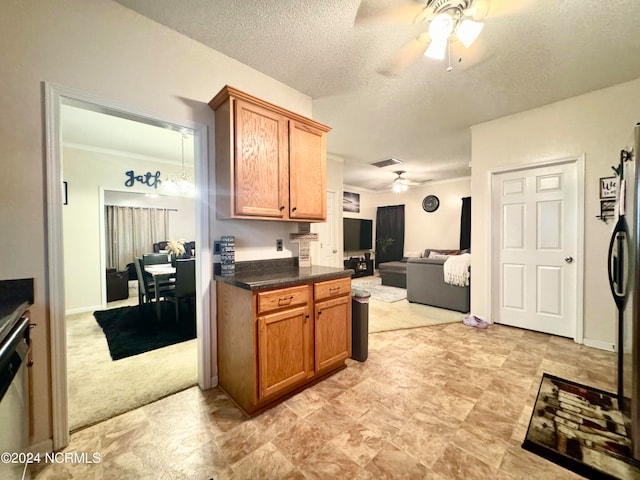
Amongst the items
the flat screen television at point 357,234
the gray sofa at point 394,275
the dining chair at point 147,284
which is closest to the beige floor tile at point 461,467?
the dining chair at point 147,284

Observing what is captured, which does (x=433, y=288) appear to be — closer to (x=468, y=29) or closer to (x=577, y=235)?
(x=577, y=235)

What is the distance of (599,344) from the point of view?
269cm

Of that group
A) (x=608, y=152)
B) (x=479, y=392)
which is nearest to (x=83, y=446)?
(x=479, y=392)

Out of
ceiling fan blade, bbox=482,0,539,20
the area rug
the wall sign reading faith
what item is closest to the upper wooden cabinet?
ceiling fan blade, bbox=482,0,539,20

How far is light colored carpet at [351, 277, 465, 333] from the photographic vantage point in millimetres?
3434

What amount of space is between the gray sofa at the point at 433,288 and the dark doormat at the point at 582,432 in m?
1.95

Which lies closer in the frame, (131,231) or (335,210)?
(335,210)

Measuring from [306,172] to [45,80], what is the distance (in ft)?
5.64

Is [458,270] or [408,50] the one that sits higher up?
[408,50]

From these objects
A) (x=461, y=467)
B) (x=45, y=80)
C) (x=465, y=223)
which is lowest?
(x=461, y=467)

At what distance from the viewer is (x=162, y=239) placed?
643 cm

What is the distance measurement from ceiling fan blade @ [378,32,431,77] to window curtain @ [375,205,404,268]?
19.7 ft

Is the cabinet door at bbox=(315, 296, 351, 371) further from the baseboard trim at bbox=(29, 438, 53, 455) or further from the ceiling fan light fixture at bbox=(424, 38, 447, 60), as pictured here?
the ceiling fan light fixture at bbox=(424, 38, 447, 60)

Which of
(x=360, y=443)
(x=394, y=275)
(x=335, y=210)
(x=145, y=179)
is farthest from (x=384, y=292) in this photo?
(x=145, y=179)
